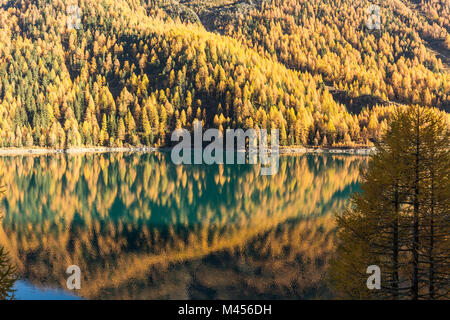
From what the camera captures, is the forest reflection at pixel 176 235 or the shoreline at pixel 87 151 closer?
the forest reflection at pixel 176 235

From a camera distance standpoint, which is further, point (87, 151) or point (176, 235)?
point (87, 151)

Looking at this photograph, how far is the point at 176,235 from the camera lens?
41.0m

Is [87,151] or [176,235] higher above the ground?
[87,151]

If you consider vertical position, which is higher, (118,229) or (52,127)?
(52,127)

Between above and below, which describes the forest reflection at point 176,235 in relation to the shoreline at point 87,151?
below

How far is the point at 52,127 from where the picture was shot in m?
171

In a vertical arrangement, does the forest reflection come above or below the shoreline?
below

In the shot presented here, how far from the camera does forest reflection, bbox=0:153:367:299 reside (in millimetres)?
28453

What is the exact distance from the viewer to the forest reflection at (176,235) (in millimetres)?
28453

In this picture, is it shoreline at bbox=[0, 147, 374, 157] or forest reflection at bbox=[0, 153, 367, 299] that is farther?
shoreline at bbox=[0, 147, 374, 157]
